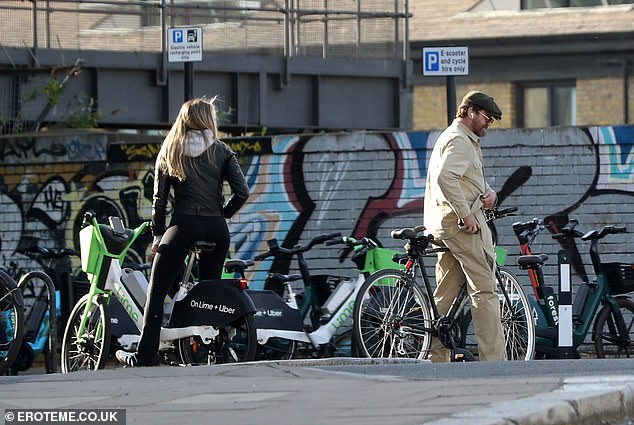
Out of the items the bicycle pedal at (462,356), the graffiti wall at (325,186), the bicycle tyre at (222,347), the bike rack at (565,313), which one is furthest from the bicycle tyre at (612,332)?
A: the bicycle tyre at (222,347)

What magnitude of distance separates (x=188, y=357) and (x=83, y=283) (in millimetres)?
3246

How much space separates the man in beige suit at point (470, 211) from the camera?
10258 mm

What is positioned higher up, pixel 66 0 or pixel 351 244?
pixel 66 0

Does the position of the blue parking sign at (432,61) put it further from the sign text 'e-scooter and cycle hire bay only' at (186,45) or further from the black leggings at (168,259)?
the black leggings at (168,259)

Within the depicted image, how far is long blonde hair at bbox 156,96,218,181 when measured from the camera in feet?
33.3

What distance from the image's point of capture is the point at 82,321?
1083cm

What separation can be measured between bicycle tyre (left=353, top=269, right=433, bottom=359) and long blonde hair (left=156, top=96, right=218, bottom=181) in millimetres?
1551

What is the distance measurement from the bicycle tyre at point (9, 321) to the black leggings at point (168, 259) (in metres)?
1.41

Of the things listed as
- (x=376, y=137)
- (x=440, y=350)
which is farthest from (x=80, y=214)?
(x=440, y=350)

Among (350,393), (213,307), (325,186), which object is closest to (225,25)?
(325,186)

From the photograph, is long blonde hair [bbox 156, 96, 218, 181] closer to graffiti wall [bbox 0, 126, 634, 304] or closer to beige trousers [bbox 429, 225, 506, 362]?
beige trousers [bbox 429, 225, 506, 362]

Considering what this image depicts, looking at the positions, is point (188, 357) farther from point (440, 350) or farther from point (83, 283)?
point (83, 283)

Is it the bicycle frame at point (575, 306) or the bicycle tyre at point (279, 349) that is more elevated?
the bicycle frame at point (575, 306)

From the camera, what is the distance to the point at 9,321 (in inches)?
450
